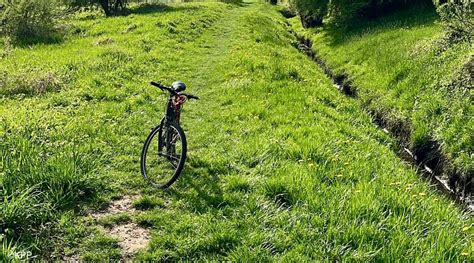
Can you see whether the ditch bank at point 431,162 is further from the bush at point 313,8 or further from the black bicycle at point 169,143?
the bush at point 313,8

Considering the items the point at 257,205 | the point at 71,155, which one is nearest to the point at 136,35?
the point at 71,155

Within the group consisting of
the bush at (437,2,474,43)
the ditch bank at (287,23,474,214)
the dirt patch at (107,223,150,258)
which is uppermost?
the bush at (437,2,474,43)

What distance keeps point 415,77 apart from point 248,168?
9.54 metres

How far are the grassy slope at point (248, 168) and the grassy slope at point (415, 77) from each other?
1.34 m

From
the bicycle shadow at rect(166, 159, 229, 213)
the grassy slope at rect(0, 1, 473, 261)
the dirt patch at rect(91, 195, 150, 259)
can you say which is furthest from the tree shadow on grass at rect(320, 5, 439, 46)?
the dirt patch at rect(91, 195, 150, 259)

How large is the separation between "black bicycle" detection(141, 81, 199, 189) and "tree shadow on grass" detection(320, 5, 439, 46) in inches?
734

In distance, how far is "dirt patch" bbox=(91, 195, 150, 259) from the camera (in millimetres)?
5957

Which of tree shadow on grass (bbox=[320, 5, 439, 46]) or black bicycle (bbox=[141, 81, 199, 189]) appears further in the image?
tree shadow on grass (bbox=[320, 5, 439, 46])

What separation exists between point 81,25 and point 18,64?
13.5 m

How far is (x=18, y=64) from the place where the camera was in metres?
16.7

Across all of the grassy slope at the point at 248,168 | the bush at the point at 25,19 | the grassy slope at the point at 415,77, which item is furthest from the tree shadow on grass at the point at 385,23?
the bush at the point at 25,19

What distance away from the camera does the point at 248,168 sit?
8719 mm

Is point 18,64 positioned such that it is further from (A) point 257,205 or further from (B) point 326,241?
(B) point 326,241

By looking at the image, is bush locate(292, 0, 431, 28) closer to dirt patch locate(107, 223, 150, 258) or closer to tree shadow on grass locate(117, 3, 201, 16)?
tree shadow on grass locate(117, 3, 201, 16)
